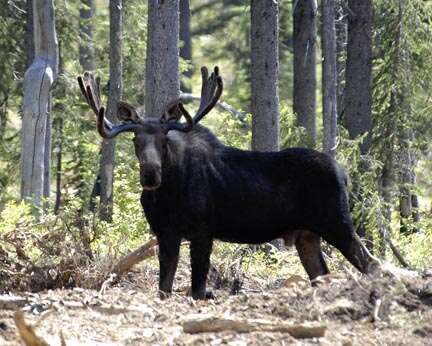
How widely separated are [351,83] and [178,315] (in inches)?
430

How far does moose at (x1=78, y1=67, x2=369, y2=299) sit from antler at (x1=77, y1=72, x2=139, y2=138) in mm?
10

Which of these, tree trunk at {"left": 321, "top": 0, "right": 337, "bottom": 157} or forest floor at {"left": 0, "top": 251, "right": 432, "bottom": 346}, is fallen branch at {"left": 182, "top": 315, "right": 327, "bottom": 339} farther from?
tree trunk at {"left": 321, "top": 0, "right": 337, "bottom": 157}

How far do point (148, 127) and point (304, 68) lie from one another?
14722 millimetres

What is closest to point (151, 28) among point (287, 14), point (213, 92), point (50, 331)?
point (213, 92)

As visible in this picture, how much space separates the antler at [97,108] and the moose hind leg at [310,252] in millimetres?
2414

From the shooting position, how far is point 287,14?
3503 cm

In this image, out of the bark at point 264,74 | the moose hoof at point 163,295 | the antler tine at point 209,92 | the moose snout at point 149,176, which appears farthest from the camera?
the bark at point 264,74

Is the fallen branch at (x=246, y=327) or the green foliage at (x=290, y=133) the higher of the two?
the green foliage at (x=290, y=133)

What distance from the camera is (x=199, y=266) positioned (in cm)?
1130

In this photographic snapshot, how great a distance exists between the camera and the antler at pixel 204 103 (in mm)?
11398

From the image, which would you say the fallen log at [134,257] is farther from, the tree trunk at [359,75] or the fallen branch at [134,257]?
the tree trunk at [359,75]

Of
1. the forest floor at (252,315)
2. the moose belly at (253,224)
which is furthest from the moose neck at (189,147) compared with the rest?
the forest floor at (252,315)

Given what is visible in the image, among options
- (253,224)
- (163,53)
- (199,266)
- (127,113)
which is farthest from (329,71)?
(199,266)

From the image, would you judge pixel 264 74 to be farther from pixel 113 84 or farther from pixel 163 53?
pixel 113 84
